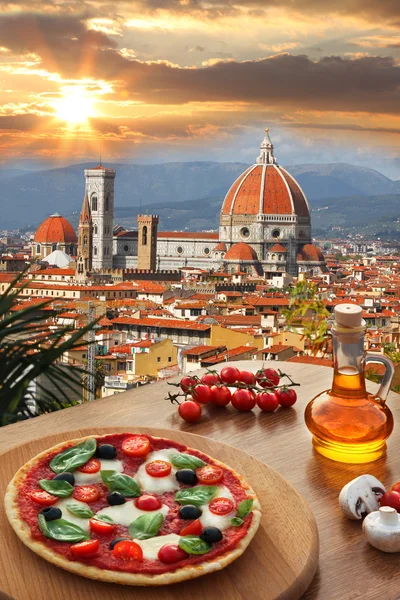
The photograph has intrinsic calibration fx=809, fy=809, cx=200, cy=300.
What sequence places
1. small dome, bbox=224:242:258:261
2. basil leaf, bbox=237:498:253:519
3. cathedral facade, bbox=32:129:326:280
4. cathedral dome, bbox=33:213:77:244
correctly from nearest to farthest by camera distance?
basil leaf, bbox=237:498:253:519
small dome, bbox=224:242:258:261
cathedral dome, bbox=33:213:77:244
cathedral facade, bbox=32:129:326:280

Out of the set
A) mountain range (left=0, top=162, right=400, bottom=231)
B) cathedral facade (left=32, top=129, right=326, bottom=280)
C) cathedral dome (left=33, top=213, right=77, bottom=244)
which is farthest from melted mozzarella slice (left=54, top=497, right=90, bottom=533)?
mountain range (left=0, top=162, right=400, bottom=231)

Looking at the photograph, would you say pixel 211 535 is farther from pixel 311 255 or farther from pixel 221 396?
pixel 311 255

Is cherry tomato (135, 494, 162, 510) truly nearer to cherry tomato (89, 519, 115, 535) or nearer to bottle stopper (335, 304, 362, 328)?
cherry tomato (89, 519, 115, 535)

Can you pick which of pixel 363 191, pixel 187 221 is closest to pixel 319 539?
pixel 187 221

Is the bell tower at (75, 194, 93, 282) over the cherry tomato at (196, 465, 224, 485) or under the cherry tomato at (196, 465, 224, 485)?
under

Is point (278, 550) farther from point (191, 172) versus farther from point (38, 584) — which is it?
point (191, 172)

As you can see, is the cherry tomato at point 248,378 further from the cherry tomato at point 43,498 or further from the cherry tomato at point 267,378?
the cherry tomato at point 43,498
